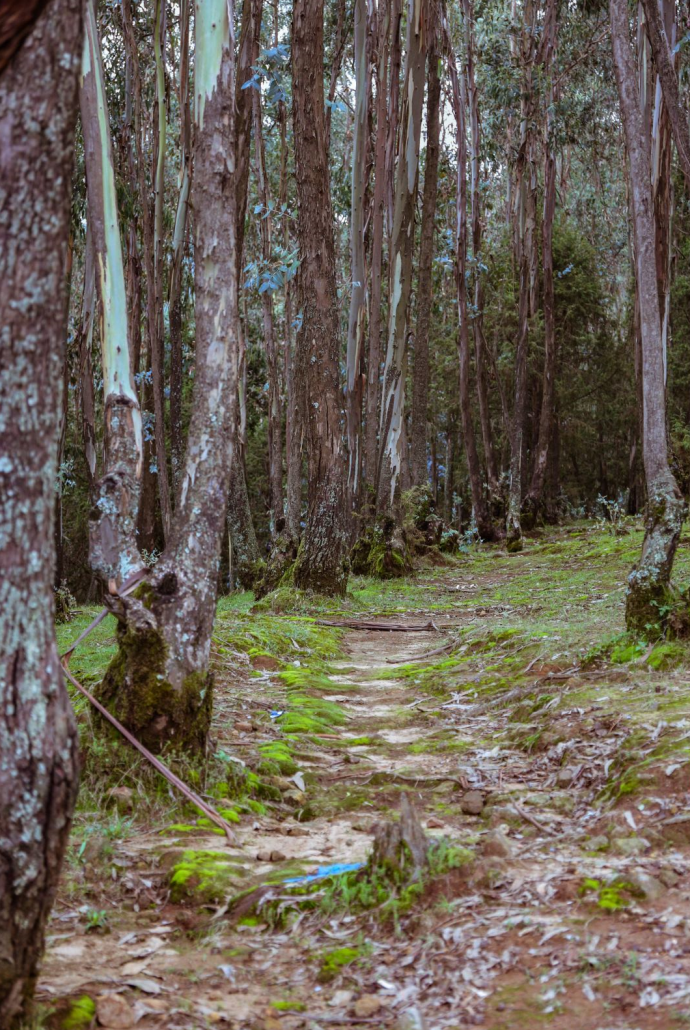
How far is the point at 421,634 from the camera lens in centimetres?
918

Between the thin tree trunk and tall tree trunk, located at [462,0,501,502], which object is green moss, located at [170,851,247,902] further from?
tall tree trunk, located at [462,0,501,502]

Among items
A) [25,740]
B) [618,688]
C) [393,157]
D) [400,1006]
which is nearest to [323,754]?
[618,688]

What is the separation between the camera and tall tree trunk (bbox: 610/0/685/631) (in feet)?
18.8

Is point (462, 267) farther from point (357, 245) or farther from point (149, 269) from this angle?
point (149, 269)

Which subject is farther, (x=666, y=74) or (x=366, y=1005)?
(x=666, y=74)

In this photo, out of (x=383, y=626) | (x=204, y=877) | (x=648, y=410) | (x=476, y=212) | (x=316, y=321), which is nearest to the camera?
(x=204, y=877)

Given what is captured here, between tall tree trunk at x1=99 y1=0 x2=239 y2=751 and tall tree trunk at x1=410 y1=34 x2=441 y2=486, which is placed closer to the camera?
tall tree trunk at x1=99 y1=0 x2=239 y2=751

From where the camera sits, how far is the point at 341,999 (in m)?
2.64

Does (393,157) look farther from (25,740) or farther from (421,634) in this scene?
(25,740)

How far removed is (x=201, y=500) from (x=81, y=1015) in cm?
231

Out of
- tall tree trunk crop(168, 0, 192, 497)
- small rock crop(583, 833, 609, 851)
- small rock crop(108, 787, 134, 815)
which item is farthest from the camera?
tall tree trunk crop(168, 0, 192, 497)

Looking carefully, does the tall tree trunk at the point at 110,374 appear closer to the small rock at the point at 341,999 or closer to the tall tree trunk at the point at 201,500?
the tall tree trunk at the point at 201,500

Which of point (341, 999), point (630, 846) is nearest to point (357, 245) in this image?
point (630, 846)

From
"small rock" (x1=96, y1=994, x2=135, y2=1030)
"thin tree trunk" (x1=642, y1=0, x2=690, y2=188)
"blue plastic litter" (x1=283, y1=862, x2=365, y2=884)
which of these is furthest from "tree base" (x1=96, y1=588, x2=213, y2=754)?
"thin tree trunk" (x1=642, y1=0, x2=690, y2=188)
